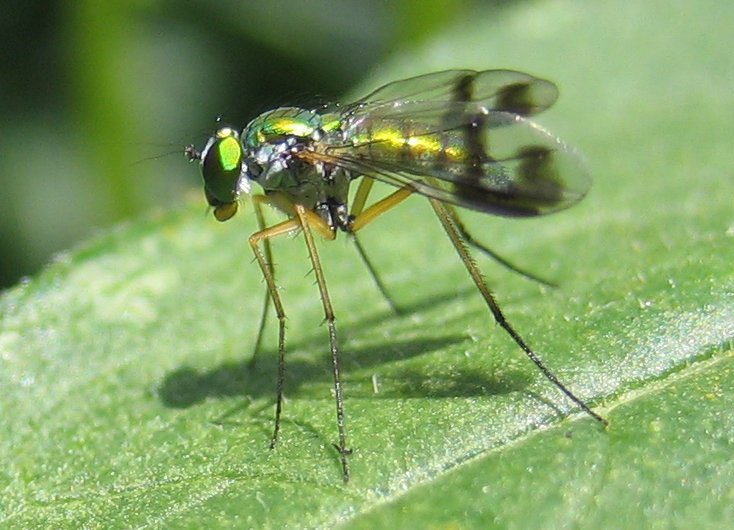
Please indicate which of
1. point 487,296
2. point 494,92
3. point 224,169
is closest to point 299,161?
point 224,169

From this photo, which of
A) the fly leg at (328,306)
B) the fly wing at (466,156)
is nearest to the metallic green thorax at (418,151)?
the fly wing at (466,156)

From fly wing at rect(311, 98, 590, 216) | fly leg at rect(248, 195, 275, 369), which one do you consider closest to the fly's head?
fly leg at rect(248, 195, 275, 369)

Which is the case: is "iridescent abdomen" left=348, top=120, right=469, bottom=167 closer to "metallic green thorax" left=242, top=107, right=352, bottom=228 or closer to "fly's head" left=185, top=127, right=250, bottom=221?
"metallic green thorax" left=242, top=107, right=352, bottom=228

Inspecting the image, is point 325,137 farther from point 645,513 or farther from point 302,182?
point 645,513

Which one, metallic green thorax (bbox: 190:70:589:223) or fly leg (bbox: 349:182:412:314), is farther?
fly leg (bbox: 349:182:412:314)

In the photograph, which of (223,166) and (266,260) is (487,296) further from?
(223,166)

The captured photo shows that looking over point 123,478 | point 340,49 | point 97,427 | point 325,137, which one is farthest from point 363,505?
point 340,49
